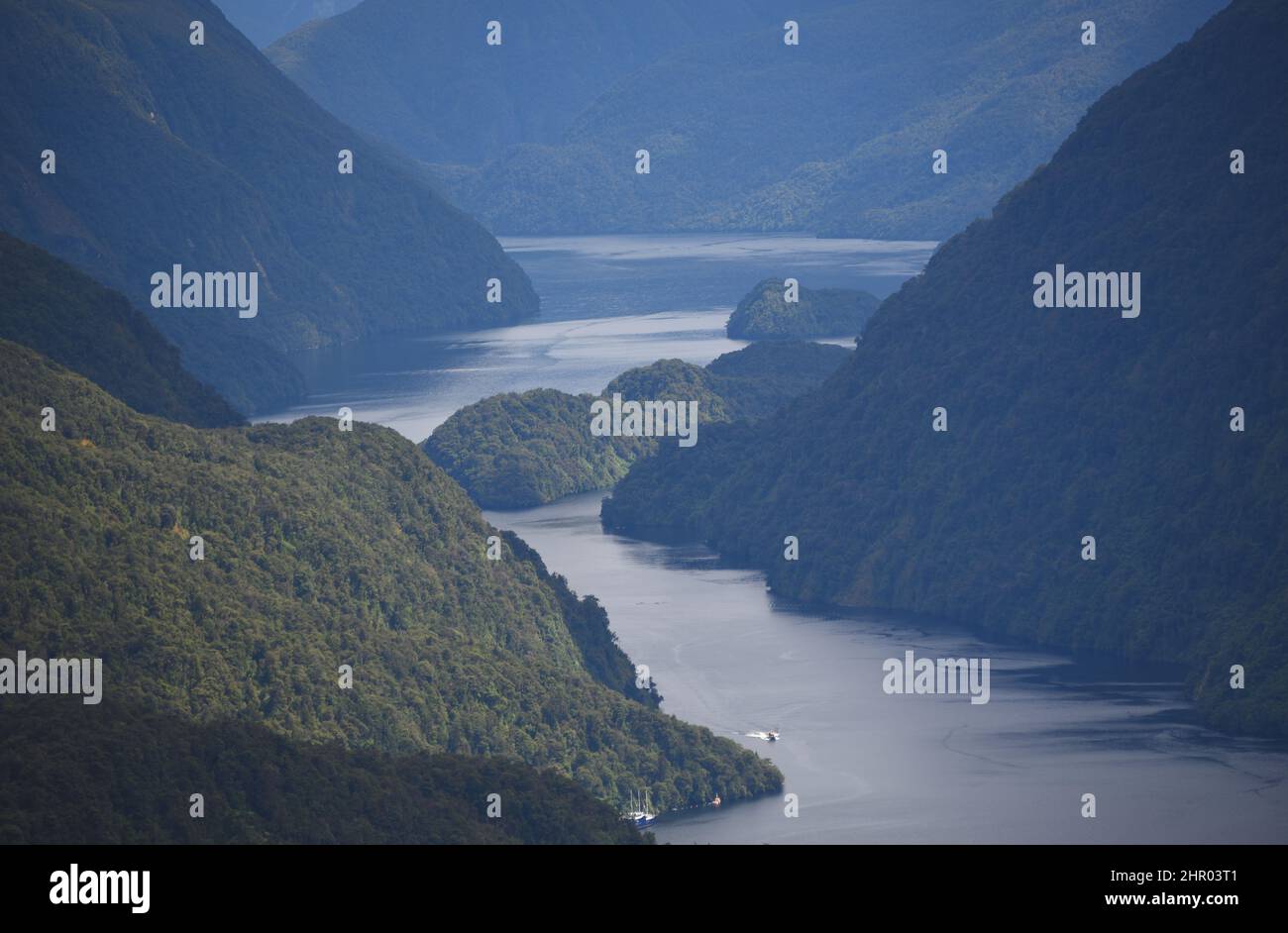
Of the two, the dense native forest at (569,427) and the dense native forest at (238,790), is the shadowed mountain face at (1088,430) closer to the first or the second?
the dense native forest at (569,427)

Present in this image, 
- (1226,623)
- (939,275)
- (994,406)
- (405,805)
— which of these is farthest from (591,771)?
(939,275)

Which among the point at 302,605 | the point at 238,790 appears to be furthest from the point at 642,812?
the point at 238,790

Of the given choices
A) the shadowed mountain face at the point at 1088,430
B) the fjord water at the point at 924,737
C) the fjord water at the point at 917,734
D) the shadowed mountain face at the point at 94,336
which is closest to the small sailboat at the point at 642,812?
the fjord water at the point at 917,734

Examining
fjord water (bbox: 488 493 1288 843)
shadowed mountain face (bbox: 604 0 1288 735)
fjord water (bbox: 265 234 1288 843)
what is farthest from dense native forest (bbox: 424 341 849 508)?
fjord water (bbox: 488 493 1288 843)

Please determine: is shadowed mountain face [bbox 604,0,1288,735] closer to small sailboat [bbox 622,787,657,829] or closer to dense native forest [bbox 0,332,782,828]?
dense native forest [bbox 0,332,782,828]

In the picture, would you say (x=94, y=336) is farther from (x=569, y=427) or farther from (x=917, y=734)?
(x=917, y=734)
